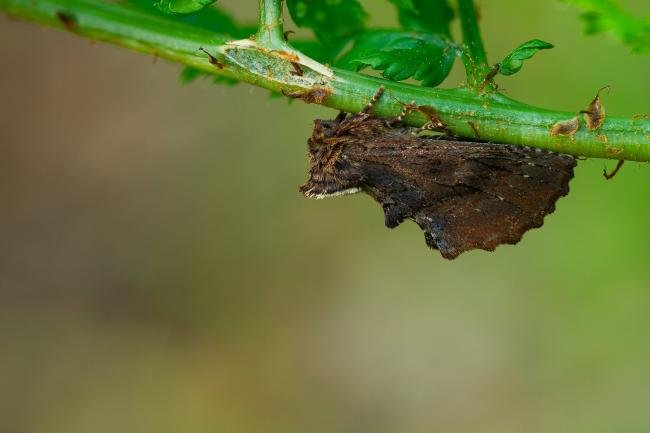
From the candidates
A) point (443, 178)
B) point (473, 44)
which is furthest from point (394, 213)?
point (473, 44)

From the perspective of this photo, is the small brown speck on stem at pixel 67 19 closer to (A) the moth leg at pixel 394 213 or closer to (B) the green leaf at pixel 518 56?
(A) the moth leg at pixel 394 213

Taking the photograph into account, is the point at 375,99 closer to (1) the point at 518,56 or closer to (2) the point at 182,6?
(1) the point at 518,56

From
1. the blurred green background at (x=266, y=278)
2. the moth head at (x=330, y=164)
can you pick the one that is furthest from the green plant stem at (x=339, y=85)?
the blurred green background at (x=266, y=278)

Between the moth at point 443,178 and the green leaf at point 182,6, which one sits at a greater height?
the green leaf at point 182,6

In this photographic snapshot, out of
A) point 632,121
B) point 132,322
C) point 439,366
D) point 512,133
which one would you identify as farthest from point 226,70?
point 132,322

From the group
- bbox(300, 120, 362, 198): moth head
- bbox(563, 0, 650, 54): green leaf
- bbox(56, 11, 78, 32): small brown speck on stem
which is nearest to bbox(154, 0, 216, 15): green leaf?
bbox(56, 11, 78, 32): small brown speck on stem

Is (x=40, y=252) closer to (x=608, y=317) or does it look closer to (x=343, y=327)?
(x=343, y=327)
